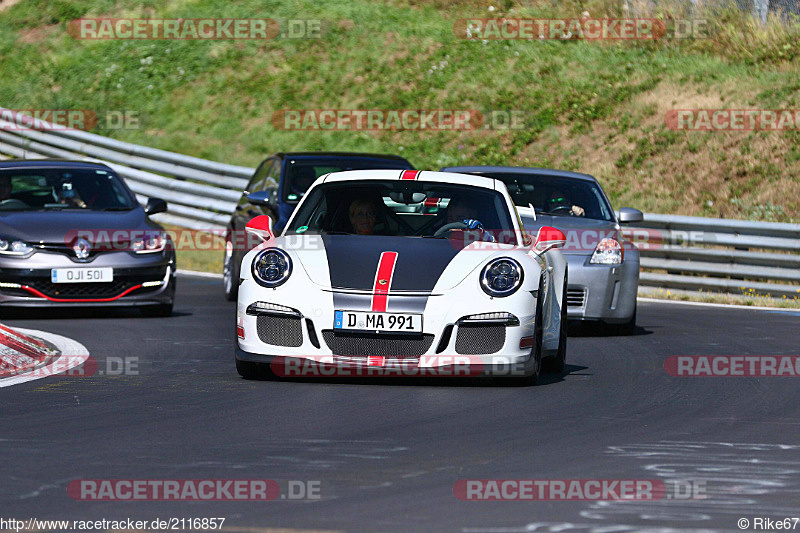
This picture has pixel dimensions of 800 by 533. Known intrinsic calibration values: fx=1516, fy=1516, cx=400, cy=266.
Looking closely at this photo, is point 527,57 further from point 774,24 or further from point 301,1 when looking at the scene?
point 301,1

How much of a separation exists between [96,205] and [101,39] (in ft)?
66.4

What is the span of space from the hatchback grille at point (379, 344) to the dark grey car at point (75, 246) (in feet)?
16.9

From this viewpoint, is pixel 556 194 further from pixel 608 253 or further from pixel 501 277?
pixel 501 277

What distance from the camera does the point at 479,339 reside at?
29.0 feet

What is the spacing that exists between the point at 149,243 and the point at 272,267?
16.8ft

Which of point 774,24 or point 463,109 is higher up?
point 774,24

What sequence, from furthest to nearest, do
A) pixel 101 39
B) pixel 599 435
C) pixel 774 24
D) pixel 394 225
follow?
pixel 101 39 < pixel 774 24 < pixel 394 225 < pixel 599 435

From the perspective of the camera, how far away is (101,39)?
111ft

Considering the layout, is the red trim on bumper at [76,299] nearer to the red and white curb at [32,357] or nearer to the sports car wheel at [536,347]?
the red and white curb at [32,357]

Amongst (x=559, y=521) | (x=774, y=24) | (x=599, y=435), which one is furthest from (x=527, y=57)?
(x=559, y=521)

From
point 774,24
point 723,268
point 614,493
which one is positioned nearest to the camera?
point 614,493

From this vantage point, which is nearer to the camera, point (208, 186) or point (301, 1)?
point (208, 186)

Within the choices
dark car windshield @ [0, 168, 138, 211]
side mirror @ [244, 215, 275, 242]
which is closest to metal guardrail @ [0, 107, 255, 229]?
dark car windshield @ [0, 168, 138, 211]

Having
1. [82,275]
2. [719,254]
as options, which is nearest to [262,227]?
[82,275]
